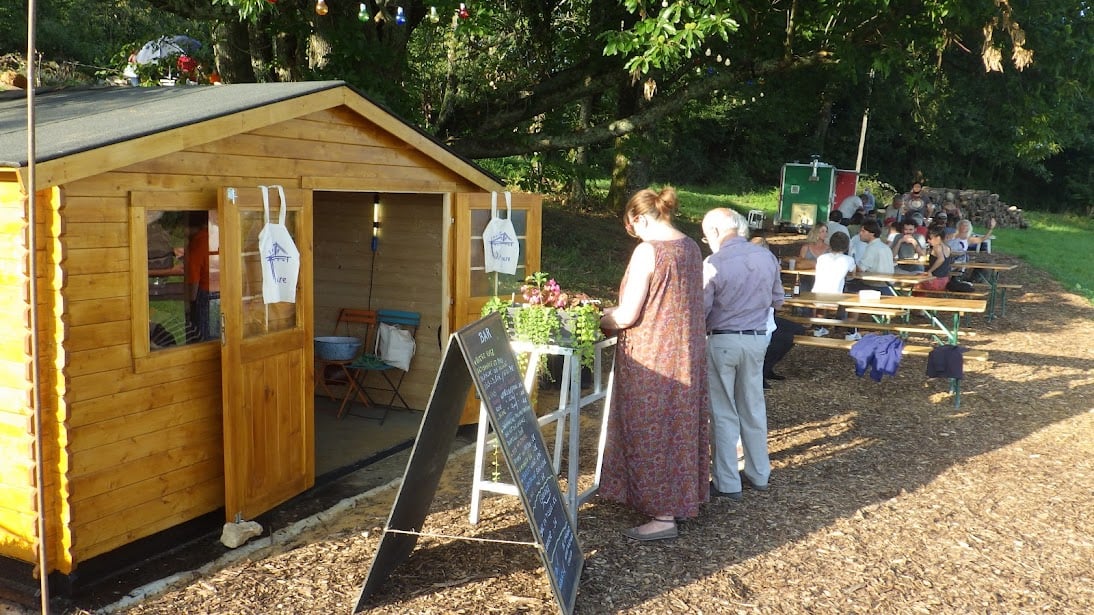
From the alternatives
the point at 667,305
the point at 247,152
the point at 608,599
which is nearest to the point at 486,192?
the point at 247,152

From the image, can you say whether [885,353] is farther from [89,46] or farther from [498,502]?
[89,46]

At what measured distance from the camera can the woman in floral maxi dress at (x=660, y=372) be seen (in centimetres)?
488

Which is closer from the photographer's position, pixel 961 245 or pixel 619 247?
pixel 961 245

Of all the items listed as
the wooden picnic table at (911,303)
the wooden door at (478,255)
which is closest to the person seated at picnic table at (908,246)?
the wooden picnic table at (911,303)

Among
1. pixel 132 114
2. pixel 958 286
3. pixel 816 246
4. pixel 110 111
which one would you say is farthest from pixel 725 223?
pixel 958 286

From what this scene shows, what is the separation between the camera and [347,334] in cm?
831

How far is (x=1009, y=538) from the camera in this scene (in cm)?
546

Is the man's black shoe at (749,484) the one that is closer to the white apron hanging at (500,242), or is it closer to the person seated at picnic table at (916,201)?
the white apron hanging at (500,242)

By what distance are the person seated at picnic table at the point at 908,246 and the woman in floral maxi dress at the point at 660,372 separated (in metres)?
8.80

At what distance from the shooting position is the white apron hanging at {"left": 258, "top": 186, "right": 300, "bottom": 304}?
5211 mm

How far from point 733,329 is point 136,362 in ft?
11.1

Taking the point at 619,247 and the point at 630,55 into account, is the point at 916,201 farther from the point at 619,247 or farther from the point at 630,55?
the point at 630,55

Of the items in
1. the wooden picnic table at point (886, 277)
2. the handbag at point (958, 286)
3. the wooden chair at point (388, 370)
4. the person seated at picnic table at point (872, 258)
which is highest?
the person seated at picnic table at point (872, 258)

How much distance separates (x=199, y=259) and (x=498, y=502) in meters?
2.37
